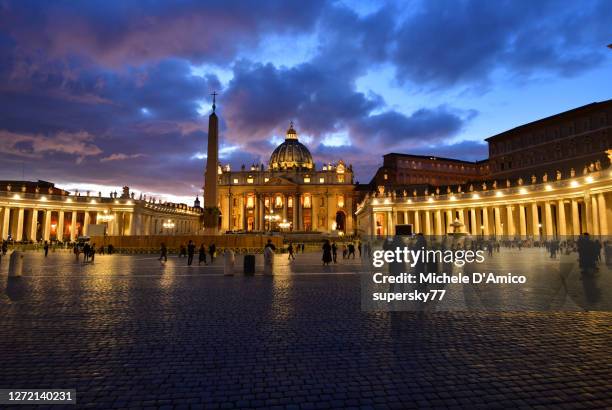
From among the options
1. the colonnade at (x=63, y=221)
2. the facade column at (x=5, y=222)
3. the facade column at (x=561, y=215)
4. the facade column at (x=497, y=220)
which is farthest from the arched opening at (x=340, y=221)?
the facade column at (x=5, y=222)

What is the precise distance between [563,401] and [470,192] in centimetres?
6416

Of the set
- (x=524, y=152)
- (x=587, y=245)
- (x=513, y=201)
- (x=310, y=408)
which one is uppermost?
(x=524, y=152)

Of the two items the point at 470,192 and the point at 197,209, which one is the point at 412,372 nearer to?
the point at 470,192

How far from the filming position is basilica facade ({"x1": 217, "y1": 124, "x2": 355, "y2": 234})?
10938 centimetres

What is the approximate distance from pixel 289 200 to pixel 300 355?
346ft

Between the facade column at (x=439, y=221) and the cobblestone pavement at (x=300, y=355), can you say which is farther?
the facade column at (x=439, y=221)

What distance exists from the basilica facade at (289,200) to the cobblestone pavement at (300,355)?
97669mm

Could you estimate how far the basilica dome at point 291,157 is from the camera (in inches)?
4739

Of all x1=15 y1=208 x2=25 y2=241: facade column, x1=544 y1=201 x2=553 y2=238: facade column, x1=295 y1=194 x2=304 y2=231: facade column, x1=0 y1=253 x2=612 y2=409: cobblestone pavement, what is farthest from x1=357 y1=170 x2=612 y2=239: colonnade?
x1=15 y1=208 x2=25 y2=241: facade column

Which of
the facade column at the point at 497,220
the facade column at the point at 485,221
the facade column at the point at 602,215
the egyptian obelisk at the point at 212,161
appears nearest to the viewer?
the egyptian obelisk at the point at 212,161

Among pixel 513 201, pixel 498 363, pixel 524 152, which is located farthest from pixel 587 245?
pixel 524 152

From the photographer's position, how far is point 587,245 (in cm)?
1490

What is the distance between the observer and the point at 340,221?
377ft

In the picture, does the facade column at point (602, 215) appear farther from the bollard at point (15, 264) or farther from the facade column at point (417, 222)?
the bollard at point (15, 264)
